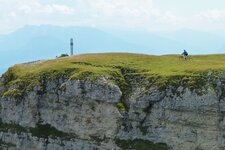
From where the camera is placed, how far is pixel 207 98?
54.5 m

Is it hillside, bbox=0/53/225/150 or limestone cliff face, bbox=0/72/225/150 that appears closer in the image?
limestone cliff face, bbox=0/72/225/150

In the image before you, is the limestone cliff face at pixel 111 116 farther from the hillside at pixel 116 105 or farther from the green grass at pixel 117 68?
the green grass at pixel 117 68

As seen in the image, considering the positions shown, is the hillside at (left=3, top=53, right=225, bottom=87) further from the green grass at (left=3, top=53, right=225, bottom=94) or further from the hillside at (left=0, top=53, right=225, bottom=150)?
the hillside at (left=0, top=53, right=225, bottom=150)

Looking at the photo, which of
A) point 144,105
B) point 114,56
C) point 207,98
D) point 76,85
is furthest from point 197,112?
point 114,56

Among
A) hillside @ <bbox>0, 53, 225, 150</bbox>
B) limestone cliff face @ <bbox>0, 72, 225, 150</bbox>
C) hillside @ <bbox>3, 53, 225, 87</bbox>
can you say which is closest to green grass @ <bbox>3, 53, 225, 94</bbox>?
hillside @ <bbox>3, 53, 225, 87</bbox>

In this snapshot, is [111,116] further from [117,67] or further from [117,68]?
[117,67]

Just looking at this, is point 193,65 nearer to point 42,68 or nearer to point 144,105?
point 144,105

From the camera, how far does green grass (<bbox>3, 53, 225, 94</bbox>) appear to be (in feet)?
194

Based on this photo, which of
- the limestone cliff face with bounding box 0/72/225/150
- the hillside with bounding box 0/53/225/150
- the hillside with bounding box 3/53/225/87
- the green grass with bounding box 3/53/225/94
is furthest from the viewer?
the hillside with bounding box 3/53/225/87

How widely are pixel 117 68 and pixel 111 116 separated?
8.58m

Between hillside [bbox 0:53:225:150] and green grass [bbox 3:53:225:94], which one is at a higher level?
green grass [bbox 3:53:225:94]

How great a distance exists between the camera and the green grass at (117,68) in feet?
194

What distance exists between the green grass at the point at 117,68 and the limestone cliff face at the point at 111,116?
50.6 inches

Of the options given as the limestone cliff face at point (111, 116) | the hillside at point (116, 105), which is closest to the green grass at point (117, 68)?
the hillside at point (116, 105)
